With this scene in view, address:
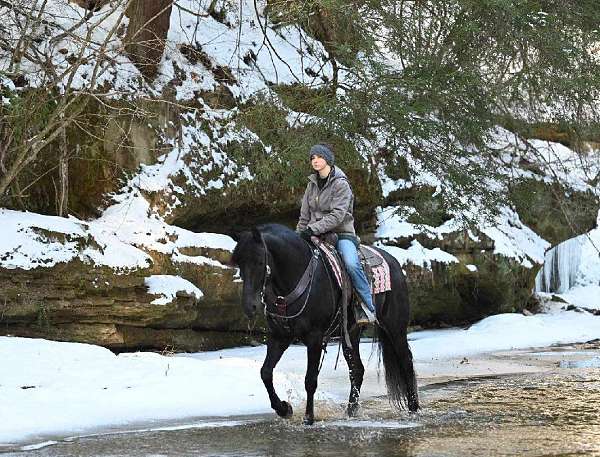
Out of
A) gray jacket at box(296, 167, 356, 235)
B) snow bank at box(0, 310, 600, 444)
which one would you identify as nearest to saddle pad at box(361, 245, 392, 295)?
gray jacket at box(296, 167, 356, 235)

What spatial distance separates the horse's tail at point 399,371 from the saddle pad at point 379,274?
1.55 ft

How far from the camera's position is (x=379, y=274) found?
8336 millimetres

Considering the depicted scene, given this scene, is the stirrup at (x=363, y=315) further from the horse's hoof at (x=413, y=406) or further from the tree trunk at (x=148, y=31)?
the tree trunk at (x=148, y=31)

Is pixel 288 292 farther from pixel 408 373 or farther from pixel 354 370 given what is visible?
pixel 408 373

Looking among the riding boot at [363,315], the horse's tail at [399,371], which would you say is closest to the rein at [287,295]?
the riding boot at [363,315]

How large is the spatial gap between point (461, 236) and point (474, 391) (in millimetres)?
8964

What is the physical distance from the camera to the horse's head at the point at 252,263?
682cm

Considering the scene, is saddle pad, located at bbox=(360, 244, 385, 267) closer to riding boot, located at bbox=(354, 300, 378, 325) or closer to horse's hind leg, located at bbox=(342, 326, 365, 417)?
riding boot, located at bbox=(354, 300, 378, 325)

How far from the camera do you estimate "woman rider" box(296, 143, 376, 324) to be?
7.79m

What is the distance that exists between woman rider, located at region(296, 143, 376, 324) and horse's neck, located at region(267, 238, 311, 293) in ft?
1.31

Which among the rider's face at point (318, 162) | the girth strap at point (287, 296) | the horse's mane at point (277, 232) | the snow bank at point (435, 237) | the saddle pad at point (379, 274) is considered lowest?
the girth strap at point (287, 296)

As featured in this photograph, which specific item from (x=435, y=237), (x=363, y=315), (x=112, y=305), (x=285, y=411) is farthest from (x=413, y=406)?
(x=435, y=237)

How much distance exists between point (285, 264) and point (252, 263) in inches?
18.0

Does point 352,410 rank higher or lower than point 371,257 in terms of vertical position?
lower
